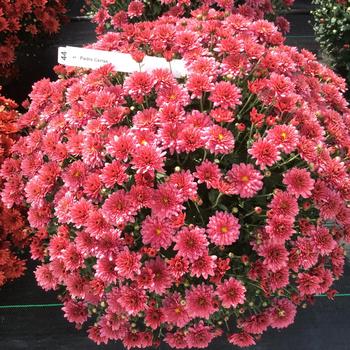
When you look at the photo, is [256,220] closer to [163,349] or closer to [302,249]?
[302,249]

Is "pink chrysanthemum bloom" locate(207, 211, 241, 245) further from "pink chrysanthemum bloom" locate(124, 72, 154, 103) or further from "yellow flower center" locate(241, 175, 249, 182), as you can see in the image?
"pink chrysanthemum bloom" locate(124, 72, 154, 103)

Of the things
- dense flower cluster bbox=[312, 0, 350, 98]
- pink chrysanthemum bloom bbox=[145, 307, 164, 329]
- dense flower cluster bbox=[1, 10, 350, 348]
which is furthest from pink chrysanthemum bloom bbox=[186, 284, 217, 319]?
dense flower cluster bbox=[312, 0, 350, 98]

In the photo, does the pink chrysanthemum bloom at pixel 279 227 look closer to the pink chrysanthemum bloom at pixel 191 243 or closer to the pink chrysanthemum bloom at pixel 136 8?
the pink chrysanthemum bloom at pixel 191 243

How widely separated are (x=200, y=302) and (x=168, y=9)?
88.9 inches

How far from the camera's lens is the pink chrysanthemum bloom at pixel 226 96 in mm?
1852

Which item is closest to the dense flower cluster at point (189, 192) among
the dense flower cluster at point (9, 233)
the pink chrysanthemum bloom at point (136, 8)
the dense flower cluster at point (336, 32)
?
the dense flower cluster at point (9, 233)

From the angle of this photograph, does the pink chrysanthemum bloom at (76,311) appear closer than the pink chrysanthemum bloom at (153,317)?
No

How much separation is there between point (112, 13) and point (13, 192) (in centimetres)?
197

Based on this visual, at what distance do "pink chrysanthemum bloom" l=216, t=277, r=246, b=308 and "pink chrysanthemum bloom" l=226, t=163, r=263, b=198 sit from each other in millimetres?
322

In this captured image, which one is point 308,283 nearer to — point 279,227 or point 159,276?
point 279,227

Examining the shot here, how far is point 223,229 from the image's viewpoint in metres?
1.70

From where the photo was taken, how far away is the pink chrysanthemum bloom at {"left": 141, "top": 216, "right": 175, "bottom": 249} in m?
1.71

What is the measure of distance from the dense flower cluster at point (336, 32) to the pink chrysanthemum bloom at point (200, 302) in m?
3.00

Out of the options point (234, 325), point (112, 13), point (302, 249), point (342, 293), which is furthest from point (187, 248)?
point (112, 13)
